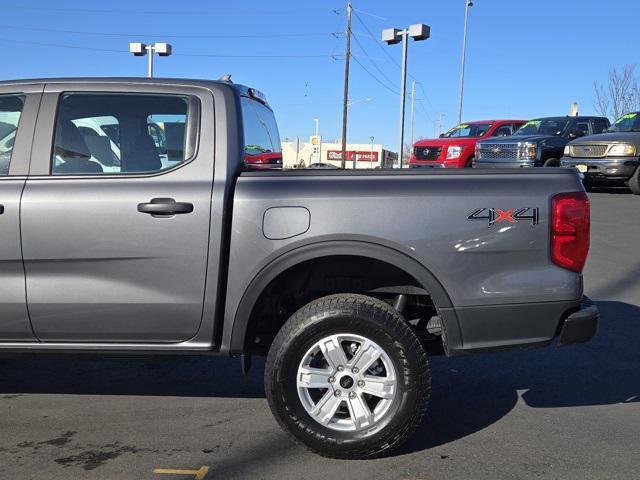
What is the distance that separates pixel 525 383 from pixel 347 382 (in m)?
1.87

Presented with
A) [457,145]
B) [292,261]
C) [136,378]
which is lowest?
[136,378]

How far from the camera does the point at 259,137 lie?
436 cm

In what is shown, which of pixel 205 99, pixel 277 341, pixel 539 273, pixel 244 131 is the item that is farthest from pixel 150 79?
pixel 539 273

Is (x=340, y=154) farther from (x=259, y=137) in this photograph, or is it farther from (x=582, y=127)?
(x=259, y=137)

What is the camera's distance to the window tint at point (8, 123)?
3.79 metres

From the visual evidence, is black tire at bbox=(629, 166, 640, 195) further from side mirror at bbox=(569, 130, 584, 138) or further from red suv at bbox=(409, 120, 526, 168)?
red suv at bbox=(409, 120, 526, 168)

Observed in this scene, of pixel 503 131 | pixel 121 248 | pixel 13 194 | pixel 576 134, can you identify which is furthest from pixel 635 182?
pixel 13 194

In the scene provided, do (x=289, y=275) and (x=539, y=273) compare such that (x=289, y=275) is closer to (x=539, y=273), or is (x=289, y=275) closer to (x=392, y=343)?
(x=392, y=343)

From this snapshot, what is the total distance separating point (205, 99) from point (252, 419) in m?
1.97

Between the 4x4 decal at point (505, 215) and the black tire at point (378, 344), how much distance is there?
2.24 feet

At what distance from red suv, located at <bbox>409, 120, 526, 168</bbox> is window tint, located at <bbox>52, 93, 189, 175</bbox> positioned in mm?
13954

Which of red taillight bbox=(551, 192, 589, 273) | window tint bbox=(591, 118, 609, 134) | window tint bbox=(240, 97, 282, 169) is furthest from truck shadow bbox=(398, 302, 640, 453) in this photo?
window tint bbox=(591, 118, 609, 134)

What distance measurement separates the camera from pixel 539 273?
344 centimetres

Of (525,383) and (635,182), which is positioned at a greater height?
(635,182)
